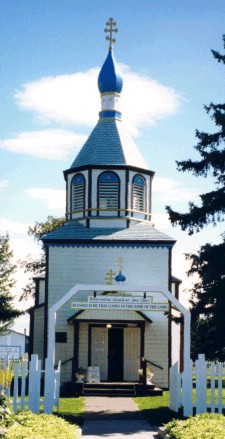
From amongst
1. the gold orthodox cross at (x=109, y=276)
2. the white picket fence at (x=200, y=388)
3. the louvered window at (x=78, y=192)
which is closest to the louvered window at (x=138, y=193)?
the louvered window at (x=78, y=192)

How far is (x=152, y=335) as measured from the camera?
2506 centimetres

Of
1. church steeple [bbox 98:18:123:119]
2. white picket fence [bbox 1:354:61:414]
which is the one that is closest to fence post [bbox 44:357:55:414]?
white picket fence [bbox 1:354:61:414]

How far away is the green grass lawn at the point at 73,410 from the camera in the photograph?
49.1ft

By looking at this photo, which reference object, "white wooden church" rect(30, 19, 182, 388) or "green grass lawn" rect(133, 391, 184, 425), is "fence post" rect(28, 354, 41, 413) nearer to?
"green grass lawn" rect(133, 391, 184, 425)

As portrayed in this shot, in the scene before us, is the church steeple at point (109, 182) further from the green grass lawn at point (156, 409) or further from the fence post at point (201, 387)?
the fence post at point (201, 387)

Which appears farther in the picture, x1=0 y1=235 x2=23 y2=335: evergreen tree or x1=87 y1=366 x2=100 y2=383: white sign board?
x1=0 y1=235 x2=23 y2=335: evergreen tree

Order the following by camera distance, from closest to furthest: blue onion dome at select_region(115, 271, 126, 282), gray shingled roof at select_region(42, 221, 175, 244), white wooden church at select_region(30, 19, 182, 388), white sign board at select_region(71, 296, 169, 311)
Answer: white sign board at select_region(71, 296, 169, 311)
white wooden church at select_region(30, 19, 182, 388)
blue onion dome at select_region(115, 271, 126, 282)
gray shingled roof at select_region(42, 221, 175, 244)

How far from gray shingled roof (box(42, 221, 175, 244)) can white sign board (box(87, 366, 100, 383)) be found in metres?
5.10

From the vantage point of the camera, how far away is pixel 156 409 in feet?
57.5

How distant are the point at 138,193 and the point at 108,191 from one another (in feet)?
4.61

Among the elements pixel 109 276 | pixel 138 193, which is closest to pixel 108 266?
pixel 109 276

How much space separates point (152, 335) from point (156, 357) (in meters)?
0.87

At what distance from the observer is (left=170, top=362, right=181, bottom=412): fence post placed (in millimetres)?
16109

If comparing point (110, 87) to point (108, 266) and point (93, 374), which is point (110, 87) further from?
point (93, 374)
